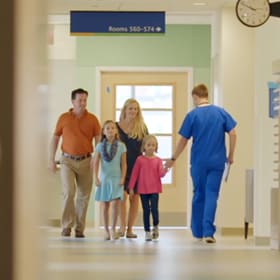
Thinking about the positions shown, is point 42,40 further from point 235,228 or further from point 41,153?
point 235,228

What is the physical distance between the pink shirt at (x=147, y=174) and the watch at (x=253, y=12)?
5.71ft

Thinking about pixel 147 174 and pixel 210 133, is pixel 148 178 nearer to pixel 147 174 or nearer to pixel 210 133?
pixel 147 174

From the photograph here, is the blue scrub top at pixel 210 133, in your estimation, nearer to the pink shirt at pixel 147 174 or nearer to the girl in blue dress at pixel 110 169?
the pink shirt at pixel 147 174

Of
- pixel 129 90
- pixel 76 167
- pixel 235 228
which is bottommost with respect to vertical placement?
pixel 235 228

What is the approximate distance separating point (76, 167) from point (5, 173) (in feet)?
26.3

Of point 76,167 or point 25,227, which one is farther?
point 76,167

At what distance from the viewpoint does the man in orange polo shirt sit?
28.3 ft

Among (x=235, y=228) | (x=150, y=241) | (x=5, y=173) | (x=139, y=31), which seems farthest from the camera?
(x=139, y=31)

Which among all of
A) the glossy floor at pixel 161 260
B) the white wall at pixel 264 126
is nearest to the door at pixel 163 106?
the glossy floor at pixel 161 260

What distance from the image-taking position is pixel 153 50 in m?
12.6

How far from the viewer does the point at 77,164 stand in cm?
866

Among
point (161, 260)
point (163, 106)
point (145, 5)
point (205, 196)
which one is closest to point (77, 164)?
point (205, 196)

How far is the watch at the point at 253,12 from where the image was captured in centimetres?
797

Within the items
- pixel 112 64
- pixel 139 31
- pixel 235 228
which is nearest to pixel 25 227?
pixel 235 228
